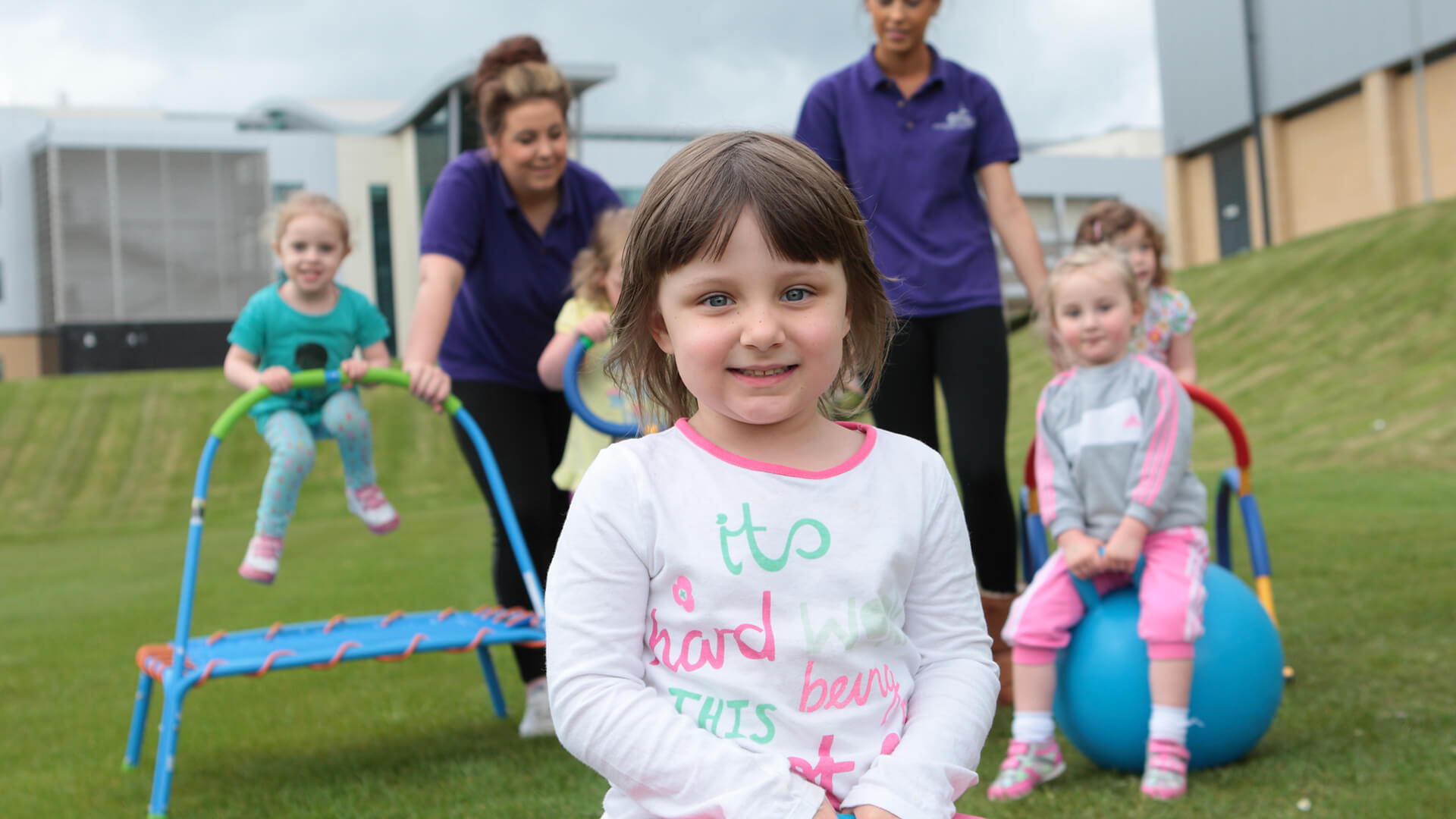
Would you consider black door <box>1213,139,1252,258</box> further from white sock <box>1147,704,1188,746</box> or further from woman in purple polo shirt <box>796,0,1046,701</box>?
white sock <box>1147,704,1188,746</box>

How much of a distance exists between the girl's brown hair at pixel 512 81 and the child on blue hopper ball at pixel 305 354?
0.72 metres

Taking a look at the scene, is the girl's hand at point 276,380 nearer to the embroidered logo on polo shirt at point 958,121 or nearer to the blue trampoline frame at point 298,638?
the blue trampoline frame at point 298,638

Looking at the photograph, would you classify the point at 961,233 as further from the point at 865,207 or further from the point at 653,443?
the point at 653,443

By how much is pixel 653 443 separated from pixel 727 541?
0.16m

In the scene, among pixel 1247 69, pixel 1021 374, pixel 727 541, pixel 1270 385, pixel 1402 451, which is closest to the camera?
pixel 727 541

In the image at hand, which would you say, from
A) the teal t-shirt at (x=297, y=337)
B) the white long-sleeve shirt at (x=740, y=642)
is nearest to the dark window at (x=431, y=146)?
the teal t-shirt at (x=297, y=337)

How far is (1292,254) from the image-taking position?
64.9 feet

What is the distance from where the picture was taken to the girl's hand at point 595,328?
3.43 m

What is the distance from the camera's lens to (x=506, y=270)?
3824mm

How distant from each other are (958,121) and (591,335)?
1209 millimetres

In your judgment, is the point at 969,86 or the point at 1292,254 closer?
the point at 969,86

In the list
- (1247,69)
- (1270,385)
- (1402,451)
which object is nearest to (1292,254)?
(1270,385)

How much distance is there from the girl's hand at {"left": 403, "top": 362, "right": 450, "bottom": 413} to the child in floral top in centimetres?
212

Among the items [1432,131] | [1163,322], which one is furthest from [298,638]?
[1432,131]
